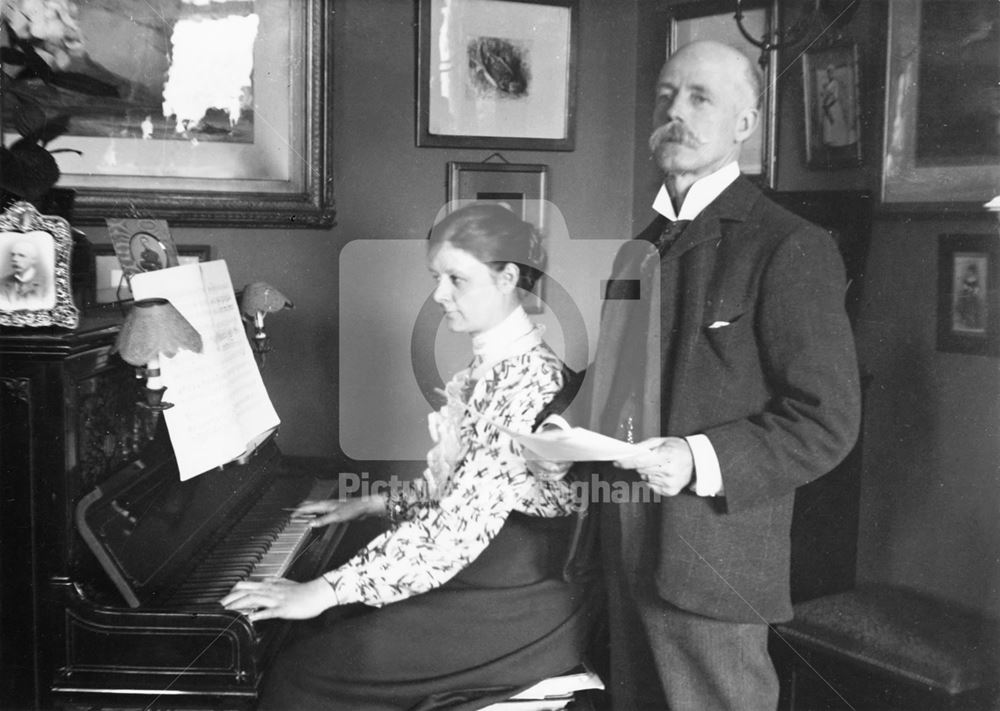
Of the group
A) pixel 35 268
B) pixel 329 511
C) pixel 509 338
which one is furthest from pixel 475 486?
pixel 35 268

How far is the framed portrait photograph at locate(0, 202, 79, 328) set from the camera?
1.04 metres

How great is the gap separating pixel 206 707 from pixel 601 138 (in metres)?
1.00

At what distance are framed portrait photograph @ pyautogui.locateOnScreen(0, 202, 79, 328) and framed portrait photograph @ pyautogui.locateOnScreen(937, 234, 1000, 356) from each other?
1.24 meters

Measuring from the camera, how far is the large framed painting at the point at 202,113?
3.96 ft

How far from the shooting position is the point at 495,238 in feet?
3.81

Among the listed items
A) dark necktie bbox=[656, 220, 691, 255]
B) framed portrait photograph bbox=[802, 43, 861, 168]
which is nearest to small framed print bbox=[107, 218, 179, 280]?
dark necktie bbox=[656, 220, 691, 255]

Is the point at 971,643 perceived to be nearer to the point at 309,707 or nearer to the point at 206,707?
the point at 309,707

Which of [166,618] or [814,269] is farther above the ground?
[814,269]

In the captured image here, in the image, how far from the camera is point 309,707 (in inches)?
42.8

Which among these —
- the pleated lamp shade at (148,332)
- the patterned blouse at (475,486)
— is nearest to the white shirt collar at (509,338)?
the patterned blouse at (475,486)

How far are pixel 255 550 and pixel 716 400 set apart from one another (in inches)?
29.7

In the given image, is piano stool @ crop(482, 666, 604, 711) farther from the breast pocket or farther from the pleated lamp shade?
the pleated lamp shade

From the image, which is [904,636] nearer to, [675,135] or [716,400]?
[716,400]

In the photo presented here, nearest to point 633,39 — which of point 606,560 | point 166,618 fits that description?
point 606,560
